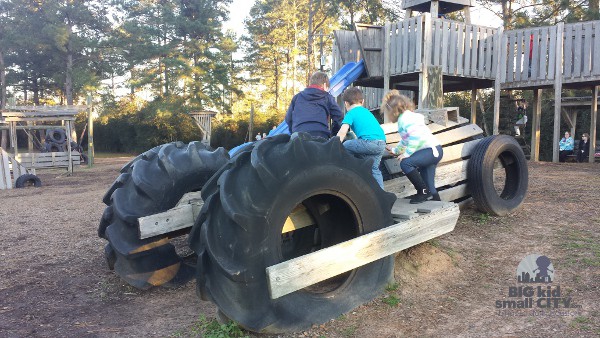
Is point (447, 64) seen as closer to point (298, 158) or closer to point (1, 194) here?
point (298, 158)

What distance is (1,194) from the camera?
1225 cm

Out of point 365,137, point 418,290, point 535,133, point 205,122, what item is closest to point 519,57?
point 535,133

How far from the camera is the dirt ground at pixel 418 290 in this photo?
3191 mm

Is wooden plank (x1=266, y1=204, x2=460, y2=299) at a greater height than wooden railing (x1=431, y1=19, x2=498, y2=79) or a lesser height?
lesser

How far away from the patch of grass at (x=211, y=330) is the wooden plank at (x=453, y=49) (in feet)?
34.0

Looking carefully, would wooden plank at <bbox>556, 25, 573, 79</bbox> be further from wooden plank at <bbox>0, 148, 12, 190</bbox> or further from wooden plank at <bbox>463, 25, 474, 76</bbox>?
wooden plank at <bbox>0, 148, 12, 190</bbox>

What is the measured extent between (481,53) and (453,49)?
41.6 inches

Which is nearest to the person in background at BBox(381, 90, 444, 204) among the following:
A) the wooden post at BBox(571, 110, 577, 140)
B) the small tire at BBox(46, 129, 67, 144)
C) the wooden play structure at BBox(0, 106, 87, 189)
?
the wooden play structure at BBox(0, 106, 87, 189)

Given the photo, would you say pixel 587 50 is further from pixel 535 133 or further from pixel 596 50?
pixel 535 133

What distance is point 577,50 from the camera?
12.0 meters

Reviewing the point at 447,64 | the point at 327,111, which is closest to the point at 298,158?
the point at 327,111

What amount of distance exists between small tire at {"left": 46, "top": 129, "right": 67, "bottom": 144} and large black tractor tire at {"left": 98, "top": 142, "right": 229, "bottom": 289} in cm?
2149

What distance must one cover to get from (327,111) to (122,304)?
2391 millimetres

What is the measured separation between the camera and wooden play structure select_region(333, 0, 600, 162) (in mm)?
11633
